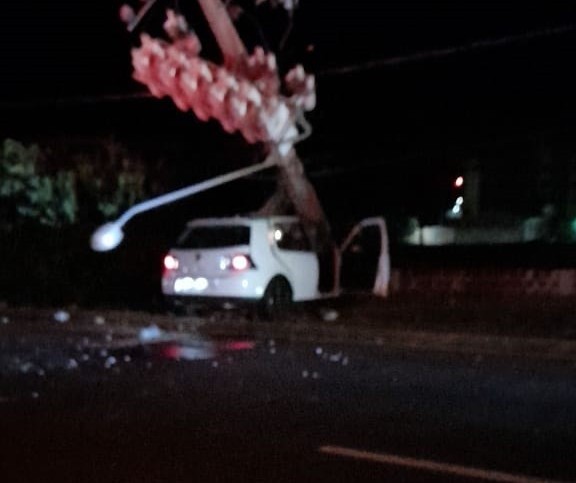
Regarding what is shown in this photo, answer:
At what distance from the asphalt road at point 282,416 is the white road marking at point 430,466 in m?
0.02

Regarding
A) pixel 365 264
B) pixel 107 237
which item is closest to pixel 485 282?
pixel 365 264

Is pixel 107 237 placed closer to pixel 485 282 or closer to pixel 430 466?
pixel 485 282

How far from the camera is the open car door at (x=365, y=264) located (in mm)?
19672

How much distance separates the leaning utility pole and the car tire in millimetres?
1826

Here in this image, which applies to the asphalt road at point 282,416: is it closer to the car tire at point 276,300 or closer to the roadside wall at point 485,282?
the car tire at point 276,300

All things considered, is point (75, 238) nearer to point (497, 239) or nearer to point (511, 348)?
point (511, 348)

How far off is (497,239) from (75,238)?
1408cm

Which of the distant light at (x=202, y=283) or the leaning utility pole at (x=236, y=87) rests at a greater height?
the leaning utility pole at (x=236, y=87)

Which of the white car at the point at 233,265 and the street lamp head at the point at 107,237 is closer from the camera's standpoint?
the white car at the point at 233,265

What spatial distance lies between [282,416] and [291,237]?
8165mm

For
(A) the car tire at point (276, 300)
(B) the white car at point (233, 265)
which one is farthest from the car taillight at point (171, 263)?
(A) the car tire at point (276, 300)

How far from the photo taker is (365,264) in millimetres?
21219

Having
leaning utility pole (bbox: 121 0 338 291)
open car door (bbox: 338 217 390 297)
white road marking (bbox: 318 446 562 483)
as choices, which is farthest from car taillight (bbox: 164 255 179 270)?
white road marking (bbox: 318 446 562 483)

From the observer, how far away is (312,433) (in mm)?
9141
